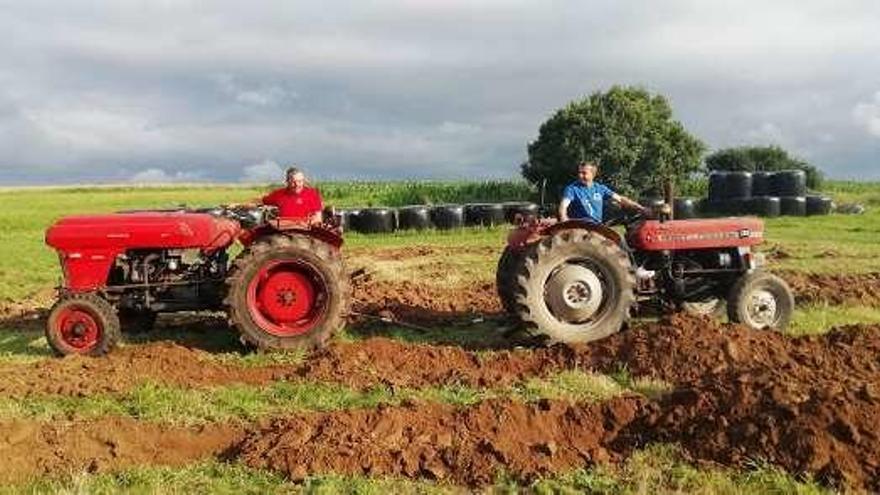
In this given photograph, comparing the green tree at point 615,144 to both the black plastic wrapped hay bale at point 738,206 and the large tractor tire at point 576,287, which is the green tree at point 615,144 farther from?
the large tractor tire at point 576,287

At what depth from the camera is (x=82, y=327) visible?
9430mm

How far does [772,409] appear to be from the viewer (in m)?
5.97

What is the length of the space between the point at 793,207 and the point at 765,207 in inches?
42.1

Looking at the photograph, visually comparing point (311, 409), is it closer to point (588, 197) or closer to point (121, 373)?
point (121, 373)

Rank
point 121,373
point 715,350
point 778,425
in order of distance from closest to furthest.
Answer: point 778,425 < point 715,350 < point 121,373

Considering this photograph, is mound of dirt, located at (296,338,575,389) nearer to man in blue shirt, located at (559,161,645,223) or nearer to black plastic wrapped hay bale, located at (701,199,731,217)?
man in blue shirt, located at (559,161,645,223)

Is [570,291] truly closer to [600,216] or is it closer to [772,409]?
[600,216]

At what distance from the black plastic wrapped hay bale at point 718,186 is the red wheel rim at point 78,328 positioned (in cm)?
2481

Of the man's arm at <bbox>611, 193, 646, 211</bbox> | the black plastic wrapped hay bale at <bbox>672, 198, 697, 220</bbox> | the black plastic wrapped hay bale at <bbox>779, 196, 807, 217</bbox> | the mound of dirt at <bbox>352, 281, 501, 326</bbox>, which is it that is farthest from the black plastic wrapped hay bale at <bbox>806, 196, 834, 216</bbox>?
the man's arm at <bbox>611, 193, 646, 211</bbox>

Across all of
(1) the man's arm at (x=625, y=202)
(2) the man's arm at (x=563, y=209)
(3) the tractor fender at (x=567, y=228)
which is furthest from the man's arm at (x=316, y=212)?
(1) the man's arm at (x=625, y=202)

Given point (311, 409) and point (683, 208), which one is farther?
point (683, 208)

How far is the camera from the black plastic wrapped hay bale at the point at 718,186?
3147 cm

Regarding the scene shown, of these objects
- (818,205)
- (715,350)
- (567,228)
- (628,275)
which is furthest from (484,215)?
(715,350)

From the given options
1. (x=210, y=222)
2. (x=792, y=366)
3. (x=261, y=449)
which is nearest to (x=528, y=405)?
(x=261, y=449)
